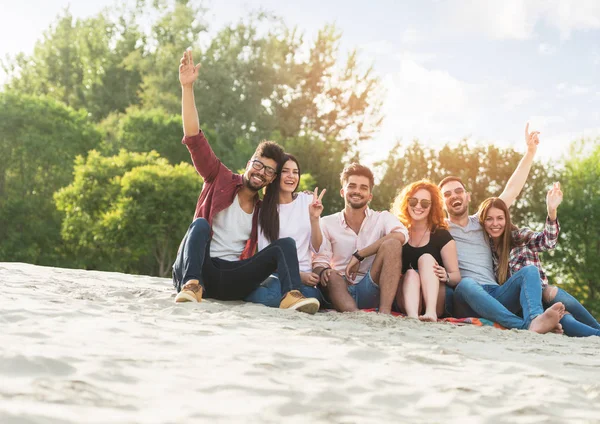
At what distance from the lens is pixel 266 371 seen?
113 inches

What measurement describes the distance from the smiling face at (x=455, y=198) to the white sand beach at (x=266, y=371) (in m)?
1.61

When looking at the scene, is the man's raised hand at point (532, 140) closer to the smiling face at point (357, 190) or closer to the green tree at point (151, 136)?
the smiling face at point (357, 190)

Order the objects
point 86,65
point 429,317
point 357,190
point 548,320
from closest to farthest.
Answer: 1. point 548,320
2. point 429,317
3. point 357,190
4. point 86,65

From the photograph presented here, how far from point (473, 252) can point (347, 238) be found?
3.60 ft

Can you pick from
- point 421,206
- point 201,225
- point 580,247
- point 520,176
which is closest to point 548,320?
point 421,206

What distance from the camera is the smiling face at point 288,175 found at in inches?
227

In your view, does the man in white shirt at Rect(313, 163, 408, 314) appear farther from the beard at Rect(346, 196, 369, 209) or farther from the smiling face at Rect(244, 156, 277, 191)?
the smiling face at Rect(244, 156, 277, 191)

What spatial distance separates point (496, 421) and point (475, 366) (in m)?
0.88

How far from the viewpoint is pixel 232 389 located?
2570 mm

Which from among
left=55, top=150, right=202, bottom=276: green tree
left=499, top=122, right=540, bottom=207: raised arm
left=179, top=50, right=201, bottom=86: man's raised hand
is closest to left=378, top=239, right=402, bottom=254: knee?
left=499, top=122, right=540, bottom=207: raised arm

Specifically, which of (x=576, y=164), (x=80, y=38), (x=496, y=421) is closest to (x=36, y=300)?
(x=496, y=421)

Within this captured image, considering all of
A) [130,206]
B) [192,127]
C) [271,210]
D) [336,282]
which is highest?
[192,127]

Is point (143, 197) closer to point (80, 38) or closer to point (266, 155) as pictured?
point (266, 155)

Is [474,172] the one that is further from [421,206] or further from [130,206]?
[421,206]
